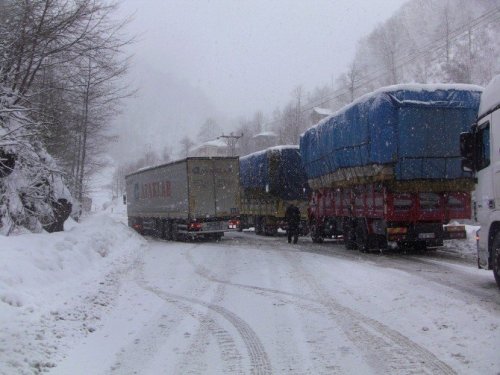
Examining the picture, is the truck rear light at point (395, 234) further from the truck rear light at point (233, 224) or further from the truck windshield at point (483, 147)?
the truck rear light at point (233, 224)

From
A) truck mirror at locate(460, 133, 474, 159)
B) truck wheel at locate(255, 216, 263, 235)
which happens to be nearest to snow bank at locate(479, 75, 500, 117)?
truck mirror at locate(460, 133, 474, 159)

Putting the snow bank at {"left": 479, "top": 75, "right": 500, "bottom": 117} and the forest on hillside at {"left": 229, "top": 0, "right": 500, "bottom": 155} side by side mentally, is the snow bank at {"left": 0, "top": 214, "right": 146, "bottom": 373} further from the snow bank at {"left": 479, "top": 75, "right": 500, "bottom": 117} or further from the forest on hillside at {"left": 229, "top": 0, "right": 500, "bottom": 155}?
the forest on hillside at {"left": 229, "top": 0, "right": 500, "bottom": 155}

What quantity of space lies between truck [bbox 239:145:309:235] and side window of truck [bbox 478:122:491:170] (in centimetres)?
1505

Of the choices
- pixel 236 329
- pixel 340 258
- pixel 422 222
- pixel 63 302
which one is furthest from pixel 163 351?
pixel 422 222

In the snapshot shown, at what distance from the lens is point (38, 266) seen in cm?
838

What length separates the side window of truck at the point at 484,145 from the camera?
8633 mm

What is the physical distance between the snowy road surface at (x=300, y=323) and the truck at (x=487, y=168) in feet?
2.24

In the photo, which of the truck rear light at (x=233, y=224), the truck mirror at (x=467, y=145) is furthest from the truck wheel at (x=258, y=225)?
the truck mirror at (x=467, y=145)

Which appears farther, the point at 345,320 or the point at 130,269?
the point at 130,269

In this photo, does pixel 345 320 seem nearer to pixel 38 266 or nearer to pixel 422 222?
pixel 38 266

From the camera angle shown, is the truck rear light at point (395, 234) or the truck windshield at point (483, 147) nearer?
the truck windshield at point (483, 147)

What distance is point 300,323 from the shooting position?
6891 millimetres

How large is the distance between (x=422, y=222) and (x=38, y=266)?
960 cm

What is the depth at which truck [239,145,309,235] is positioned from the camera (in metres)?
24.8
